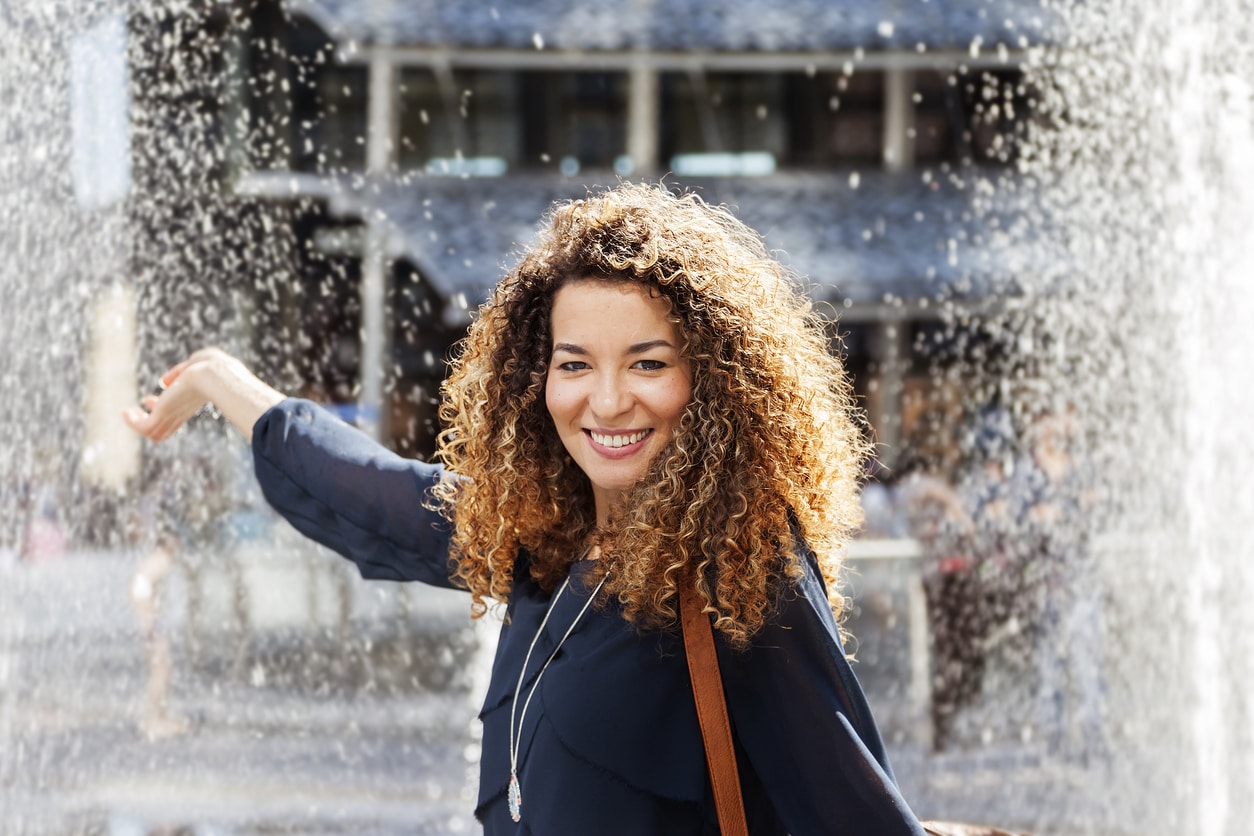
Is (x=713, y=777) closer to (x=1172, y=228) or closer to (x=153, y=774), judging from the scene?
(x=153, y=774)

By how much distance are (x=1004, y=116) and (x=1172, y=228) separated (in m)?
8.91

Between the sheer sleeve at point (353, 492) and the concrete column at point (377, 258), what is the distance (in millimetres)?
10599

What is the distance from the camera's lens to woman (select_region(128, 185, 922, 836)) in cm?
154

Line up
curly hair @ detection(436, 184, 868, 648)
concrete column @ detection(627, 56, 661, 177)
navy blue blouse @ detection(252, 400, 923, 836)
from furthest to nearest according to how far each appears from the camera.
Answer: concrete column @ detection(627, 56, 661, 177) < curly hair @ detection(436, 184, 868, 648) < navy blue blouse @ detection(252, 400, 923, 836)

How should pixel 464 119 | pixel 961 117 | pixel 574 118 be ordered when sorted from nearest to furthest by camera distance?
pixel 961 117 → pixel 464 119 → pixel 574 118

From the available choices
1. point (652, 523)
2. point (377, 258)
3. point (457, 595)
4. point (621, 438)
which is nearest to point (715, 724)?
point (652, 523)

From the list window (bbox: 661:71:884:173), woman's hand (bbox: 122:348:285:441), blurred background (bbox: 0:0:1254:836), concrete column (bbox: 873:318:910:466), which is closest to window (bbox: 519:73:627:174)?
window (bbox: 661:71:884:173)

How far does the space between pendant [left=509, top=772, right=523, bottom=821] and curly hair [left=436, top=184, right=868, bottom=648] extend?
9.7 inches

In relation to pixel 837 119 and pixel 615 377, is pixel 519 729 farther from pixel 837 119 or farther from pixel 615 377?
pixel 837 119

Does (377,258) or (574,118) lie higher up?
(574,118)

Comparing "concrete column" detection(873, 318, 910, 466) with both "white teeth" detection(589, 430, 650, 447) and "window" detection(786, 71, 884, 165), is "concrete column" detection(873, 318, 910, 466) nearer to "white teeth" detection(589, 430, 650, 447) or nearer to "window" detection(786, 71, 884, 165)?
"window" detection(786, 71, 884, 165)

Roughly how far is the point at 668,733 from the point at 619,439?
13.7 inches

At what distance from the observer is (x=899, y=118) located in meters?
14.6

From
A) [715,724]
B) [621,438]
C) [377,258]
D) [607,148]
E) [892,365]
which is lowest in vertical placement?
[715,724]
